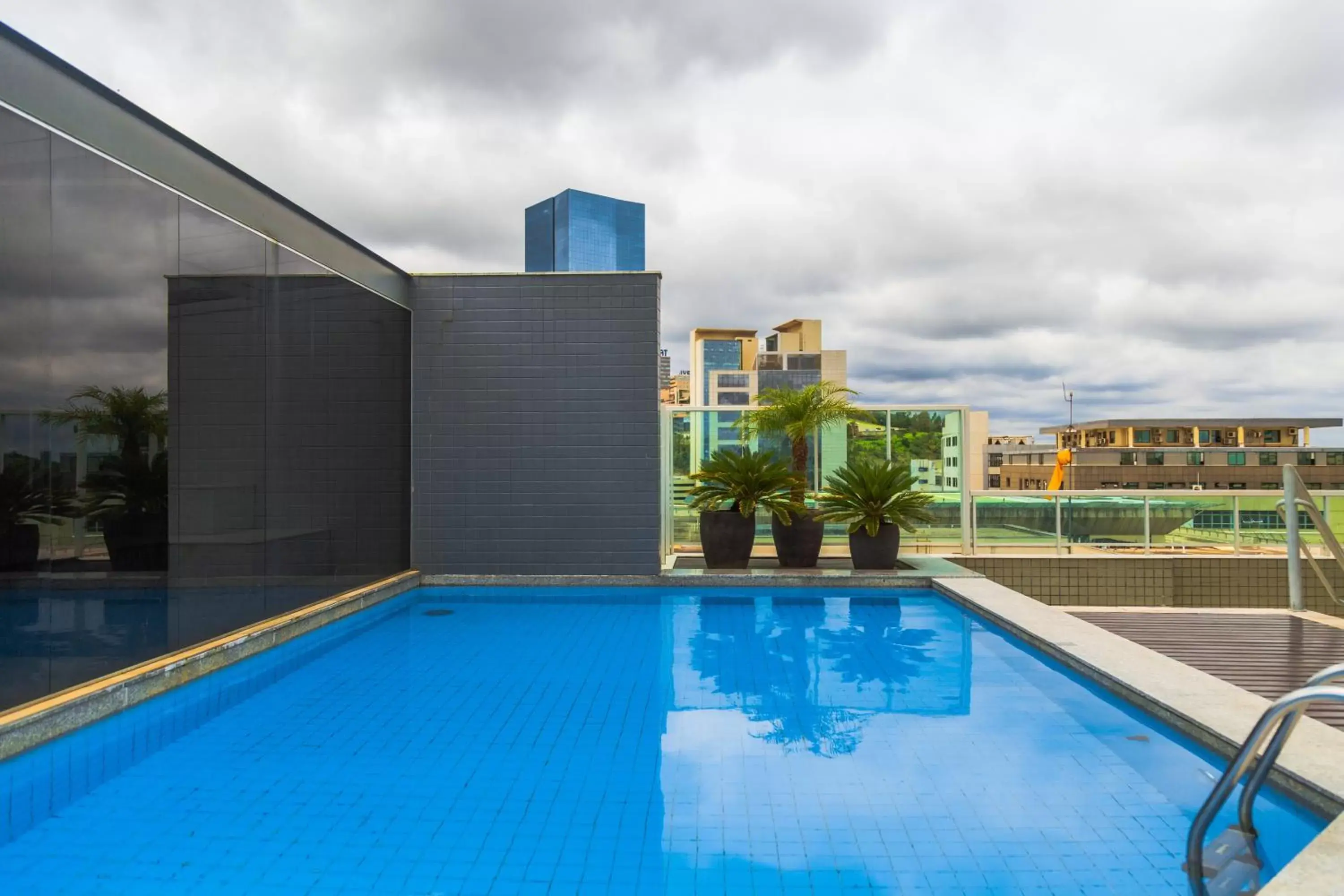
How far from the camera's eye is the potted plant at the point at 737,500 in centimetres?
825

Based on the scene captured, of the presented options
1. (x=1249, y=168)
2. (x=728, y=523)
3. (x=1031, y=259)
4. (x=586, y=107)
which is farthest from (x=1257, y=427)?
(x=728, y=523)

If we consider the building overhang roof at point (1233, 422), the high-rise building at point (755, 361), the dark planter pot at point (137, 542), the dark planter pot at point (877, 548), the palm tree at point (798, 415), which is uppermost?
the high-rise building at point (755, 361)

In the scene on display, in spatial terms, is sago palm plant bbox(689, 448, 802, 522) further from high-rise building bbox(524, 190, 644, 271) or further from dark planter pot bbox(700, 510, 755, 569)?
high-rise building bbox(524, 190, 644, 271)

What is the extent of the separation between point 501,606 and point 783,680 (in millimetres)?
3294

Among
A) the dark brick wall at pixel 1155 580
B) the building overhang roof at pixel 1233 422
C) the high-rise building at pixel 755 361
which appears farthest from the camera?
the high-rise building at pixel 755 361

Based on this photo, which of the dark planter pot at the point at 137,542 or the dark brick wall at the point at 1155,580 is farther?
the dark brick wall at the point at 1155,580

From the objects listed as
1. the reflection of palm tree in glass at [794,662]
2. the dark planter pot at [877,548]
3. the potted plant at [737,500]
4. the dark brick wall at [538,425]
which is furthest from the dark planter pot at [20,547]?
the dark planter pot at [877,548]

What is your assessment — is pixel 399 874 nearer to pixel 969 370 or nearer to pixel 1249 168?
pixel 1249 168

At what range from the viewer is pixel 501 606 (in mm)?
7324

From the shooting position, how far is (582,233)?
10988 cm

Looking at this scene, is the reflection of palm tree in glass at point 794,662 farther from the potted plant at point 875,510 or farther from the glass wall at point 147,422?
the glass wall at point 147,422

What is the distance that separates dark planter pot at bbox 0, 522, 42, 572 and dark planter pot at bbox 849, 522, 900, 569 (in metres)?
6.52

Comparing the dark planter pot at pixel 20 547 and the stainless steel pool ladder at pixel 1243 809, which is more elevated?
the dark planter pot at pixel 20 547

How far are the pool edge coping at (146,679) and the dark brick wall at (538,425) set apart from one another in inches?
70.3
